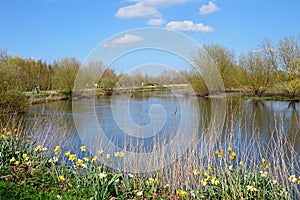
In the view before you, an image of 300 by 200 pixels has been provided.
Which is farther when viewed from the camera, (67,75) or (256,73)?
(256,73)

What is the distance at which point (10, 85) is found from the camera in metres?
15.0

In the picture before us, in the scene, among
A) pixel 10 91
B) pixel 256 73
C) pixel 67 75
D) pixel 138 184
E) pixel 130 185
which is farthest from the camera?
pixel 256 73

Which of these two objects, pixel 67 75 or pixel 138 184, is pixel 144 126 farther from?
pixel 67 75

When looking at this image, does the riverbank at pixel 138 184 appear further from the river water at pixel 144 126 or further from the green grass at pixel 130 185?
the river water at pixel 144 126

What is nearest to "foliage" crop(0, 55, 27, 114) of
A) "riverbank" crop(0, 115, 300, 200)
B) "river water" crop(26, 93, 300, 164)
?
"river water" crop(26, 93, 300, 164)

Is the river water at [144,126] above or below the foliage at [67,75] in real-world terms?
below

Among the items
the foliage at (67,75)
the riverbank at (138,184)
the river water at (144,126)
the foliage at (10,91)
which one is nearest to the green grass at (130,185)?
the riverbank at (138,184)

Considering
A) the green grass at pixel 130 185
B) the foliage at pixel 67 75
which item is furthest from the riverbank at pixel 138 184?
the foliage at pixel 67 75

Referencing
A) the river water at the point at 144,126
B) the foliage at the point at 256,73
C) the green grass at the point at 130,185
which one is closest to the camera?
the green grass at the point at 130,185

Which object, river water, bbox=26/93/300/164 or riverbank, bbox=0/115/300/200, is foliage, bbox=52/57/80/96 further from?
riverbank, bbox=0/115/300/200

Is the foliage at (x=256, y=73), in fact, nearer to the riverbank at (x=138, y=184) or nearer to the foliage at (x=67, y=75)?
the foliage at (x=67, y=75)

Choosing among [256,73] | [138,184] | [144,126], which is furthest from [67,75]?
[138,184]

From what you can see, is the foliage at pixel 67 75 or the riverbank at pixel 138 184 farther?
the foliage at pixel 67 75

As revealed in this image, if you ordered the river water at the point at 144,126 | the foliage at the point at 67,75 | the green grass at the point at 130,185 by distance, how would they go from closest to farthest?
the green grass at the point at 130,185 → the river water at the point at 144,126 → the foliage at the point at 67,75
